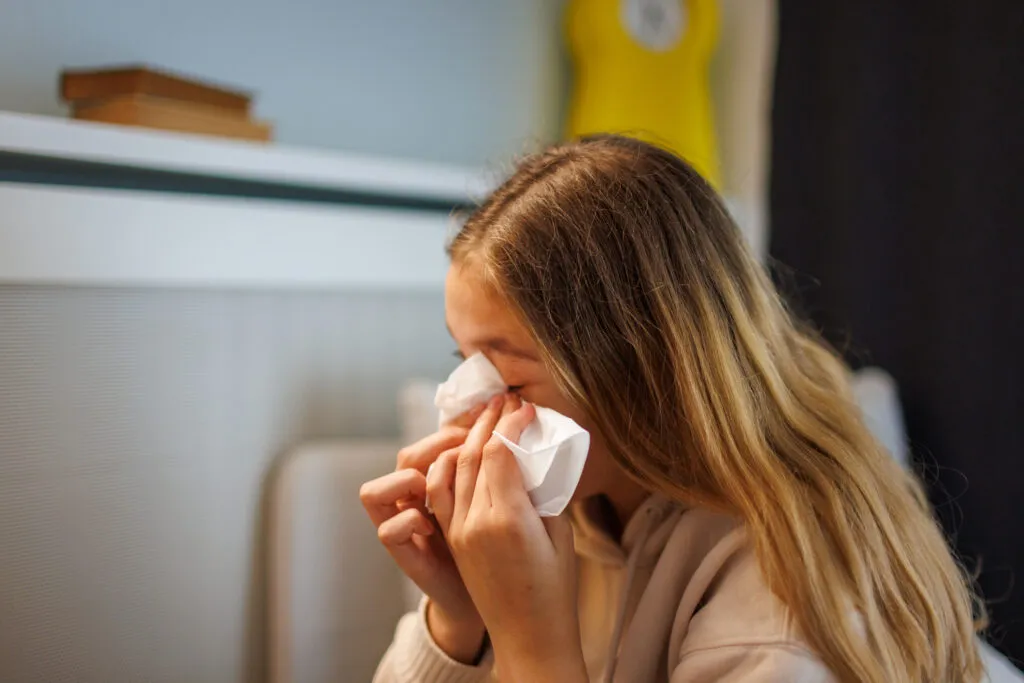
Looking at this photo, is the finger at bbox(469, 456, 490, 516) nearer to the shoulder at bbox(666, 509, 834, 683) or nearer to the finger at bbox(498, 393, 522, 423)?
the finger at bbox(498, 393, 522, 423)

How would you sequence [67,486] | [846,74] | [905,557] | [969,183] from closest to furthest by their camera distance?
[905,557], [67,486], [969,183], [846,74]

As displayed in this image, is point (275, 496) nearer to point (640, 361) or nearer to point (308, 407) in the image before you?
point (308, 407)

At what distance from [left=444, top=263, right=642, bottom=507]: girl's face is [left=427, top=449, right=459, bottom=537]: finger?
0.33 ft

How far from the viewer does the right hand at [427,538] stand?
0.88 m

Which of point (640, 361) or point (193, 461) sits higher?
point (640, 361)

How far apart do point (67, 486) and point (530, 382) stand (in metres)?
0.50

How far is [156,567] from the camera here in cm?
102

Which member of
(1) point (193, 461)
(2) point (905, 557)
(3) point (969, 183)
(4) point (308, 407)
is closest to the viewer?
(2) point (905, 557)

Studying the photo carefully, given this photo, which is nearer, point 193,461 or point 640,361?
point 640,361

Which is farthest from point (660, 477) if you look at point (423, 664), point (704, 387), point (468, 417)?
point (423, 664)

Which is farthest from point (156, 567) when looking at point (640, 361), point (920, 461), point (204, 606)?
point (920, 461)

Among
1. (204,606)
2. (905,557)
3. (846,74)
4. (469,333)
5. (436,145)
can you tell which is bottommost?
(204,606)

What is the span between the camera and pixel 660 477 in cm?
83

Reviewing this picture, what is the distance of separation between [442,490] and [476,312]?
0.55 ft
